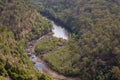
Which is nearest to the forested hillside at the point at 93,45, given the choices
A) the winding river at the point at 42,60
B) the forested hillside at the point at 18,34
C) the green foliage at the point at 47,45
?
the winding river at the point at 42,60

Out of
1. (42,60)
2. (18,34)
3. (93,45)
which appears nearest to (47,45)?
(42,60)

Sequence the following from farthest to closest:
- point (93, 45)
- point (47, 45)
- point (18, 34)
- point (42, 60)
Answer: point (47, 45)
point (18, 34)
point (42, 60)
point (93, 45)

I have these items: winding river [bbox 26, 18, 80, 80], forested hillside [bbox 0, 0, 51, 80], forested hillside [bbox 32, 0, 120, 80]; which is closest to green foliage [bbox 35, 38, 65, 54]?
winding river [bbox 26, 18, 80, 80]

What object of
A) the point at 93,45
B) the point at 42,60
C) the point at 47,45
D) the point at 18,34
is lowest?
the point at 42,60

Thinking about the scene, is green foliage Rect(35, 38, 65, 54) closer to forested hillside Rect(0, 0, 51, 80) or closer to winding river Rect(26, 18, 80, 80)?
winding river Rect(26, 18, 80, 80)

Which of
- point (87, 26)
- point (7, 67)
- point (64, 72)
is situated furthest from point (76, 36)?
point (7, 67)

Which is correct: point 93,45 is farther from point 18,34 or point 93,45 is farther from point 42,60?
point 18,34
